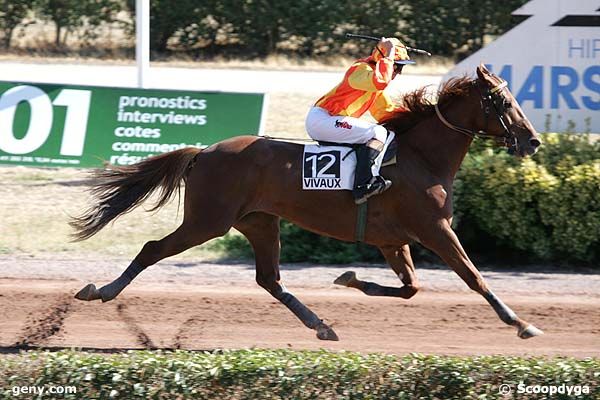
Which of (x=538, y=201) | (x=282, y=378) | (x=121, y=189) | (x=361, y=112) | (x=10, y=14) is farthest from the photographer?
(x=10, y=14)

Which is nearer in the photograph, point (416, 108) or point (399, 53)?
point (399, 53)

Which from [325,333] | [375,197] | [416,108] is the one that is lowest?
[325,333]

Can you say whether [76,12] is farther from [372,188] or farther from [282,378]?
[282,378]

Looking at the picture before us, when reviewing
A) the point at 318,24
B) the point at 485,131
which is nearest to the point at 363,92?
the point at 485,131

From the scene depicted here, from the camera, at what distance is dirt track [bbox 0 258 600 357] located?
24.2ft

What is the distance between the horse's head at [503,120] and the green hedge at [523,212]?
247 cm

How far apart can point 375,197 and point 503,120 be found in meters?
1.00

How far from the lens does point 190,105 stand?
12031mm

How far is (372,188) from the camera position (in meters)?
7.06

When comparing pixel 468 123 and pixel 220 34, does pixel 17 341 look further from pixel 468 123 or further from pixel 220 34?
pixel 220 34

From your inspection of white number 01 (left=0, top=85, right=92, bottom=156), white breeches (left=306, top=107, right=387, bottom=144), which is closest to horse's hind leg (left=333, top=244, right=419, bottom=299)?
white breeches (left=306, top=107, right=387, bottom=144)

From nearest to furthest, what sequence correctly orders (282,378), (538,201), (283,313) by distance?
(282,378)
(283,313)
(538,201)

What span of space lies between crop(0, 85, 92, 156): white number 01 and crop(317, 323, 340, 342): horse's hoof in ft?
18.1

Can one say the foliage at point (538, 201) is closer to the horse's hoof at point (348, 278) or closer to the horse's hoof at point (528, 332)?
the horse's hoof at point (348, 278)
